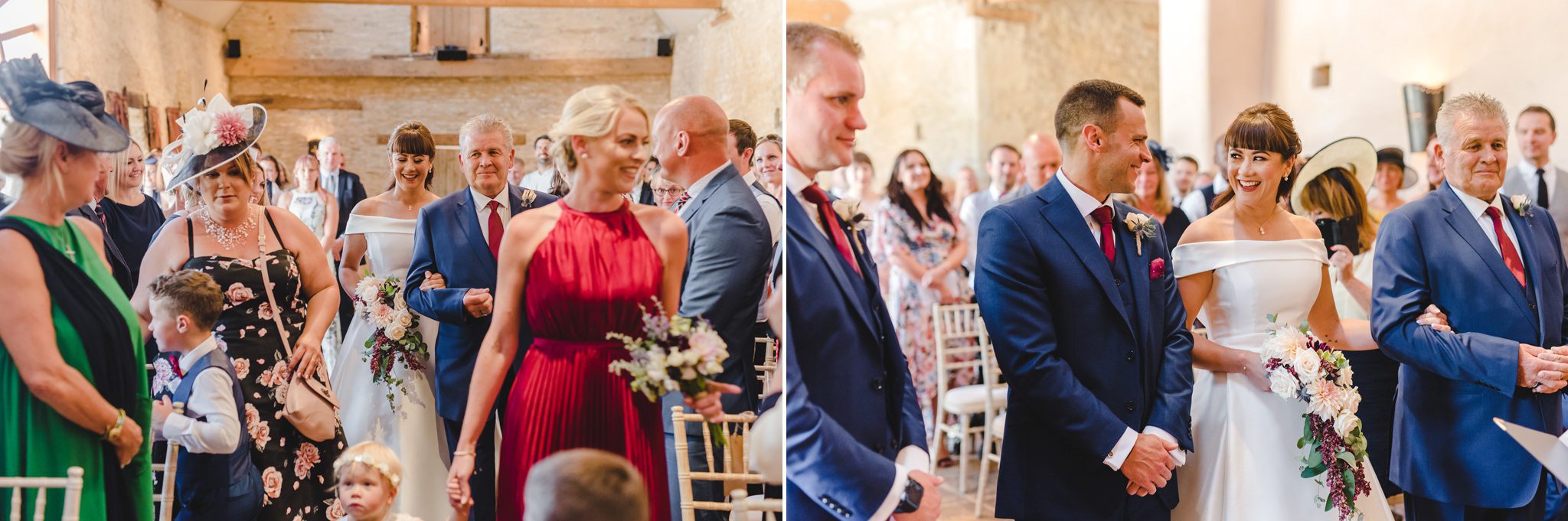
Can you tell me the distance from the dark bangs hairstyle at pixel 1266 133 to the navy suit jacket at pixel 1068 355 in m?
0.47

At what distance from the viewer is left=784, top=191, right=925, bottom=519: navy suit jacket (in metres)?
2.00

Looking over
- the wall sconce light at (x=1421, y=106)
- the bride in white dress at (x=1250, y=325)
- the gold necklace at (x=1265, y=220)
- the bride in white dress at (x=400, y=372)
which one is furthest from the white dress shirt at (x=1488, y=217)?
the bride in white dress at (x=400, y=372)

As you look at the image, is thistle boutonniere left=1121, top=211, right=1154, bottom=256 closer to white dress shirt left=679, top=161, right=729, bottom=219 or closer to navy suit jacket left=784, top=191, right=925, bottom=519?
navy suit jacket left=784, top=191, right=925, bottom=519

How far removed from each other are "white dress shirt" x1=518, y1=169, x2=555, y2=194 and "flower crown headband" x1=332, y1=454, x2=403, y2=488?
25.0 inches

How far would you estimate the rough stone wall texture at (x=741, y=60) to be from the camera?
2.39 meters

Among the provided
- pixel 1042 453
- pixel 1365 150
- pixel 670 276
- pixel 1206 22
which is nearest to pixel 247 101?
pixel 670 276

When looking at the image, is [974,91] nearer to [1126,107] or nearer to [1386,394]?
[1386,394]

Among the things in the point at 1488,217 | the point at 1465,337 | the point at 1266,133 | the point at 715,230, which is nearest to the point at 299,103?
the point at 715,230

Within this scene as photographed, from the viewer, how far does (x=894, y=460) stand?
2.21 metres

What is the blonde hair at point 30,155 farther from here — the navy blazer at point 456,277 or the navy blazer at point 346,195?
the navy blazer at point 456,277

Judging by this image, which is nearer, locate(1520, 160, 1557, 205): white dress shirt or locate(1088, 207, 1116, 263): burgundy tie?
locate(1088, 207, 1116, 263): burgundy tie

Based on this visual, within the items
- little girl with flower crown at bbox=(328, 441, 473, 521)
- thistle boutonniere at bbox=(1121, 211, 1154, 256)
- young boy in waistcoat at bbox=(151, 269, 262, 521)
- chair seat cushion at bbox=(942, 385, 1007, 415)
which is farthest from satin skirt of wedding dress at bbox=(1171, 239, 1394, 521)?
young boy in waistcoat at bbox=(151, 269, 262, 521)

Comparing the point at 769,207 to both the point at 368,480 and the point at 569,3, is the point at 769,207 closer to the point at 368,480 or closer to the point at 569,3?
the point at 569,3

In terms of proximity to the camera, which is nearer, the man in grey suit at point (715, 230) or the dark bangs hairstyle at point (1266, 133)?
the man in grey suit at point (715, 230)
